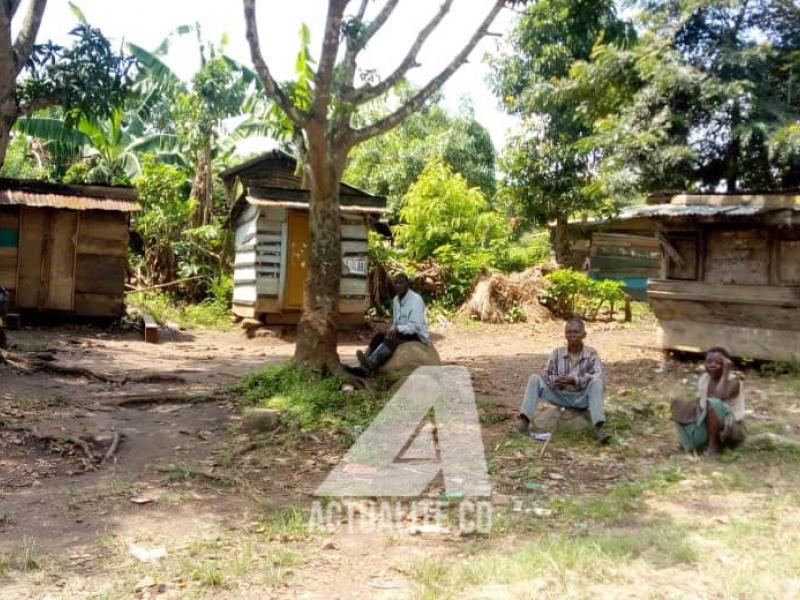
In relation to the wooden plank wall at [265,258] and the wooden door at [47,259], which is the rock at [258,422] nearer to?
the wooden plank wall at [265,258]

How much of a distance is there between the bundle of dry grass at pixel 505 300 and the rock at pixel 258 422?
9.45 meters

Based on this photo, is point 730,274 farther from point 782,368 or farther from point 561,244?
point 561,244

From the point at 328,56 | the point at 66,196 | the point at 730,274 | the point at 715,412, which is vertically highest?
the point at 328,56

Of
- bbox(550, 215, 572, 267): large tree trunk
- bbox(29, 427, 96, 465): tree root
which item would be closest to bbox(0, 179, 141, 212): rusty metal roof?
bbox(29, 427, 96, 465): tree root

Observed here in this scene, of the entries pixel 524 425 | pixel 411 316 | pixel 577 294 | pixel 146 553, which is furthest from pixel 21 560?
pixel 577 294

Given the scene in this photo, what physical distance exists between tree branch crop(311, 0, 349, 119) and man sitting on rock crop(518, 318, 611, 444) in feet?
11.3

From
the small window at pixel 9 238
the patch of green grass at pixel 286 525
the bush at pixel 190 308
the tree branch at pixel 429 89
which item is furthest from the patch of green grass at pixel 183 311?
the patch of green grass at pixel 286 525

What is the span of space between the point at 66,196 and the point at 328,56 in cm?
772

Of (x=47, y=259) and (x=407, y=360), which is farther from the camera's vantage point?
(x=47, y=259)

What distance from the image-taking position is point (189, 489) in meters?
5.23

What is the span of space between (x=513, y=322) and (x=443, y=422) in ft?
28.9

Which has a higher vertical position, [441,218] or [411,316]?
[441,218]

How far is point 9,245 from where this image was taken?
13039mm

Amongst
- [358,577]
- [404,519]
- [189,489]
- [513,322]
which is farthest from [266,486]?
[513,322]
